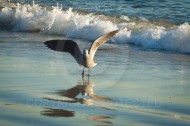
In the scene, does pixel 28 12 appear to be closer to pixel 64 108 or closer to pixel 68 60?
pixel 68 60

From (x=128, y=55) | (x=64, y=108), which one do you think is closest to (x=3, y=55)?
(x=128, y=55)

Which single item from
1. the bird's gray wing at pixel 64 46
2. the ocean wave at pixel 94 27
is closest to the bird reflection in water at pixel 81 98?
the bird's gray wing at pixel 64 46

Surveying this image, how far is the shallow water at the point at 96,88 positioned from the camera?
7023 mm

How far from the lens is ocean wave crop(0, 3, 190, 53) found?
550 inches

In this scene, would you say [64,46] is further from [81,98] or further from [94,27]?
[94,27]

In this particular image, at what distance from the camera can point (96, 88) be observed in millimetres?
8945

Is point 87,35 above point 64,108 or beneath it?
above

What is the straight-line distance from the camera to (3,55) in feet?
38.0

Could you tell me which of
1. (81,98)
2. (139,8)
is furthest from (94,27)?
(81,98)

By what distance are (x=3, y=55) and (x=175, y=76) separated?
11.4ft

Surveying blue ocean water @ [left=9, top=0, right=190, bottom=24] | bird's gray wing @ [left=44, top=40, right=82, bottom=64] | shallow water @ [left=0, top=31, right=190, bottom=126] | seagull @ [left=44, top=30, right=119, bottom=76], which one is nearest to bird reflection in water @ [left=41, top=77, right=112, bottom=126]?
shallow water @ [left=0, top=31, right=190, bottom=126]

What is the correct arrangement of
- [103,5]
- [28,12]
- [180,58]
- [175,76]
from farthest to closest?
1. [103,5]
2. [28,12]
3. [180,58]
4. [175,76]

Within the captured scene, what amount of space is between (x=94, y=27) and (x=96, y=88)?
22.7 ft

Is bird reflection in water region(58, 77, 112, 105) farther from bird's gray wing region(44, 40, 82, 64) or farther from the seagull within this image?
bird's gray wing region(44, 40, 82, 64)
